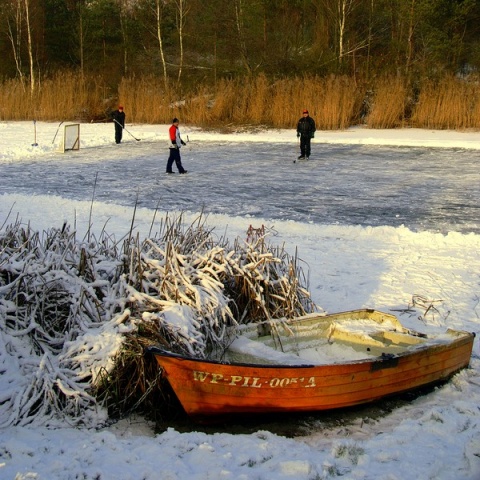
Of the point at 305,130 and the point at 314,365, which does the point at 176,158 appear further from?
the point at 314,365

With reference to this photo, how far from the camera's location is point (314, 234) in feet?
33.4

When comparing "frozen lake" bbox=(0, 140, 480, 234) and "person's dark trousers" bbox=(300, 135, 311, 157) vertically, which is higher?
"person's dark trousers" bbox=(300, 135, 311, 157)

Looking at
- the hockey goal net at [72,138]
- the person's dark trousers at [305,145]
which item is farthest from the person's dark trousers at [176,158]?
the hockey goal net at [72,138]

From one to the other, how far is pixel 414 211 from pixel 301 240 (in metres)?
2.95

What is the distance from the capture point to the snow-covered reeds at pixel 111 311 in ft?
17.0

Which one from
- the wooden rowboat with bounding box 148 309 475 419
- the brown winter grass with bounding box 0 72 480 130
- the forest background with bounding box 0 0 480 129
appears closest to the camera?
the wooden rowboat with bounding box 148 309 475 419

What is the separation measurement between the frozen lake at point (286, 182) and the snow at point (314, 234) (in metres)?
0.05

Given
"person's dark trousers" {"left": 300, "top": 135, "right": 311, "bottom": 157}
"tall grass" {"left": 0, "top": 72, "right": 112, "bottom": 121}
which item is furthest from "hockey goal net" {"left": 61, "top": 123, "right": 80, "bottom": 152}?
"tall grass" {"left": 0, "top": 72, "right": 112, "bottom": 121}

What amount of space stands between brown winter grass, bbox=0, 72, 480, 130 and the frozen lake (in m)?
4.93

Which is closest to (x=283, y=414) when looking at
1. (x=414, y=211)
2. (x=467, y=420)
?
(x=467, y=420)

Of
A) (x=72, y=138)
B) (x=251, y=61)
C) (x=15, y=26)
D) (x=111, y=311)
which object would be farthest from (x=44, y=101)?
(x=111, y=311)

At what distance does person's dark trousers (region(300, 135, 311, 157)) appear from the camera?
59.2 feet

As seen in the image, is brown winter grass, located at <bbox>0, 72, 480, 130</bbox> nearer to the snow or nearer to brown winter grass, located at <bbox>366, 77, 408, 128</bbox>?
brown winter grass, located at <bbox>366, 77, 408, 128</bbox>

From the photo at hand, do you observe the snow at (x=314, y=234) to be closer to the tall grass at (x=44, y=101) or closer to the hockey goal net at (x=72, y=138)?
the hockey goal net at (x=72, y=138)
